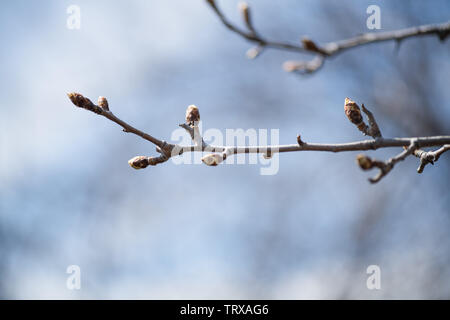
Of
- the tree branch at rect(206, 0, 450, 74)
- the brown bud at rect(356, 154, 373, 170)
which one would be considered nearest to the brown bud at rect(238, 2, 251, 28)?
the tree branch at rect(206, 0, 450, 74)

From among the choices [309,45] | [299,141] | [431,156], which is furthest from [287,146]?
[431,156]

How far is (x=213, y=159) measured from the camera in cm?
104

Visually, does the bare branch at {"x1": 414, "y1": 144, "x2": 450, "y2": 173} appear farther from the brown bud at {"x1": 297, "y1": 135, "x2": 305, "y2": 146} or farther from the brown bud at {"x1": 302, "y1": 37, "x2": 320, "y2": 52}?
the brown bud at {"x1": 302, "y1": 37, "x2": 320, "y2": 52}

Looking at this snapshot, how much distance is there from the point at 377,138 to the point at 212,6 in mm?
586

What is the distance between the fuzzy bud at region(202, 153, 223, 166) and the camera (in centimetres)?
103

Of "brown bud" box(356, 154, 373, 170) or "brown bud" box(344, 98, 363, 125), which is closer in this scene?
"brown bud" box(356, 154, 373, 170)

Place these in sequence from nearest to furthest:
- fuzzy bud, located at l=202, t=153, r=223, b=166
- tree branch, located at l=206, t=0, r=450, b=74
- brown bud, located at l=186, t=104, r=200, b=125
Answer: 1. tree branch, located at l=206, t=0, r=450, b=74
2. fuzzy bud, located at l=202, t=153, r=223, b=166
3. brown bud, located at l=186, t=104, r=200, b=125

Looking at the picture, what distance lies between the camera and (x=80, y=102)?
1.05 metres

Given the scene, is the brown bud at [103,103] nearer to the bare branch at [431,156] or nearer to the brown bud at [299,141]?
the brown bud at [299,141]

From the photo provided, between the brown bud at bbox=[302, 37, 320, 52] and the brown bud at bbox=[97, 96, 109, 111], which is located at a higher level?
the brown bud at bbox=[97, 96, 109, 111]

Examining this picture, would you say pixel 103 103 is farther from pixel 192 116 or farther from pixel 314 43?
pixel 314 43

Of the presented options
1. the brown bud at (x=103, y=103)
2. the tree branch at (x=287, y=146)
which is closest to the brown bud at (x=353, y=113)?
the tree branch at (x=287, y=146)

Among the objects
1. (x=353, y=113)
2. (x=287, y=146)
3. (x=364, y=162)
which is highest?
(x=353, y=113)

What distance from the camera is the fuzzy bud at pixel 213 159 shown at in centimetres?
103
